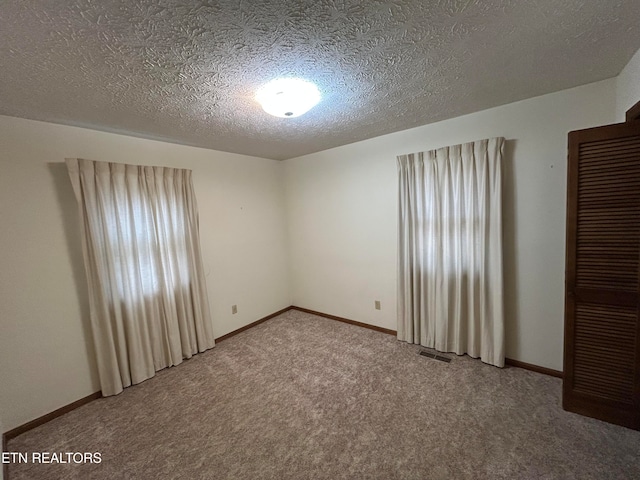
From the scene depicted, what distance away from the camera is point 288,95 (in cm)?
175

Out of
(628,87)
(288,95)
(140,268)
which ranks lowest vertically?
(140,268)

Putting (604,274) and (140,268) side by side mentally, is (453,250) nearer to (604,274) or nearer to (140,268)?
(604,274)

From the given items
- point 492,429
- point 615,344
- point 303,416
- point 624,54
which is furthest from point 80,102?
point 615,344

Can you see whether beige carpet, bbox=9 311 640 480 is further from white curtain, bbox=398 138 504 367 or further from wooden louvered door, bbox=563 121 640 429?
white curtain, bbox=398 138 504 367

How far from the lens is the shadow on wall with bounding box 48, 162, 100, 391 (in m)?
2.19

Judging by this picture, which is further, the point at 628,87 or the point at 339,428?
the point at 339,428

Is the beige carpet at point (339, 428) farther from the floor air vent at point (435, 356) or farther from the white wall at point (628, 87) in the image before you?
the white wall at point (628, 87)

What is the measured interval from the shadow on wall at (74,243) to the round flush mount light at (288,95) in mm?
1829

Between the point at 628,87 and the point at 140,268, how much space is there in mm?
4099

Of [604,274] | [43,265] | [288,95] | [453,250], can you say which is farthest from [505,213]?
[43,265]

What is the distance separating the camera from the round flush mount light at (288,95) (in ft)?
5.57

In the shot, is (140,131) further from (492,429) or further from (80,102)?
(492,429)

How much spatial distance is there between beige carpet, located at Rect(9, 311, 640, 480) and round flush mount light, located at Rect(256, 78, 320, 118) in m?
2.27

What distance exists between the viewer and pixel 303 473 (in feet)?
5.12
